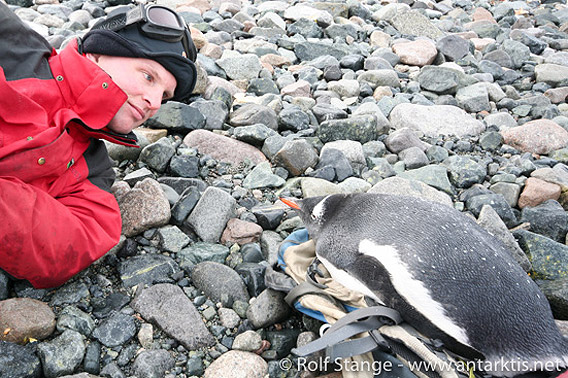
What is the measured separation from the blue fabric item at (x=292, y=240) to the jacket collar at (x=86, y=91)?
0.99 metres

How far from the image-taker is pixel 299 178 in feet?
9.54

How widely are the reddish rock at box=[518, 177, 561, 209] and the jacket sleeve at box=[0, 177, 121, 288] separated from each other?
252 centimetres

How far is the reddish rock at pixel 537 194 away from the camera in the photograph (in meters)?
2.92

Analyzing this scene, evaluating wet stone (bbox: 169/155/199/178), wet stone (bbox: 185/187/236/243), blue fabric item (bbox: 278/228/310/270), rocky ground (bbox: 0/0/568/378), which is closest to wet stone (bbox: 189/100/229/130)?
rocky ground (bbox: 0/0/568/378)

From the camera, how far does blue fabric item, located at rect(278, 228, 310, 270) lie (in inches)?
83.0

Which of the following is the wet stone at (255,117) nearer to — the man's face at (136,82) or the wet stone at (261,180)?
the wet stone at (261,180)

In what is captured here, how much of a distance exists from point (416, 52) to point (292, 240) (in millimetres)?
4195

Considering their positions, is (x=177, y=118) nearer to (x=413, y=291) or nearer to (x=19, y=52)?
(x=19, y=52)

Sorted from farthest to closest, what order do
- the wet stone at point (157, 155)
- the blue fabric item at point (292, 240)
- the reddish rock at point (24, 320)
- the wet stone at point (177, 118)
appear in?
the wet stone at point (177, 118)
the wet stone at point (157, 155)
the blue fabric item at point (292, 240)
the reddish rock at point (24, 320)

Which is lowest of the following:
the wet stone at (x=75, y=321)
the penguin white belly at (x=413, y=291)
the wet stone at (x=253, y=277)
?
the wet stone at (x=253, y=277)

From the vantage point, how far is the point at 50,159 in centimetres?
179

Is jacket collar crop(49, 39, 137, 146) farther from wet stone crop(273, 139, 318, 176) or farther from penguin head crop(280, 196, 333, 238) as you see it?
wet stone crop(273, 139, 318, 176)

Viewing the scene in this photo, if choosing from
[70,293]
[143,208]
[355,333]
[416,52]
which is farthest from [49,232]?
[416,52]

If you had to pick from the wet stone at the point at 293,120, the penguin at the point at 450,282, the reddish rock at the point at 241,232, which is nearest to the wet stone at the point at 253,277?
the reddish rock at the point at 241,232
